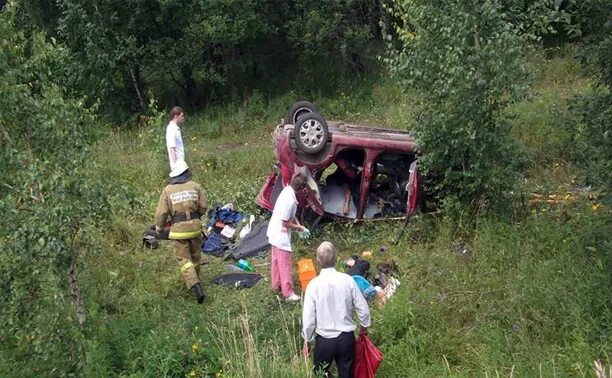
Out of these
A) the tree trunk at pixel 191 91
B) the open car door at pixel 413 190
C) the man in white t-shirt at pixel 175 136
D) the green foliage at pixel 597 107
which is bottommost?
the tree trunk at pixel 191 91

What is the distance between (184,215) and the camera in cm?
739

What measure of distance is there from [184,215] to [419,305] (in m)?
2.80

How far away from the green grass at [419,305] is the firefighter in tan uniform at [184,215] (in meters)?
0.30

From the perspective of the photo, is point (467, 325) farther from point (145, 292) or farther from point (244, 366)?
point (145, 292)

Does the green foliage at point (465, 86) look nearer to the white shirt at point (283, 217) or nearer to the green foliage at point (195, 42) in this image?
the white shirt at point (283, 217)

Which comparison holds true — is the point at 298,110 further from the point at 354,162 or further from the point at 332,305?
the point at 332,305

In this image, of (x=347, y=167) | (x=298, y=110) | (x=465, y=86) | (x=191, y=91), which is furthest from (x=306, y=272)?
(x=191, y=91)

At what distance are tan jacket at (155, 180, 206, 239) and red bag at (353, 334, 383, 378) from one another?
2739 mm

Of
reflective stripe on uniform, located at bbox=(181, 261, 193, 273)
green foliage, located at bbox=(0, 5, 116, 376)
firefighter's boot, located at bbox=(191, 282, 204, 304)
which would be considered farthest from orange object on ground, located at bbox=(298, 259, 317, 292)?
green foliage, located at bbox=(0, 5, 116, 376)

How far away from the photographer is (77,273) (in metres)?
6.00

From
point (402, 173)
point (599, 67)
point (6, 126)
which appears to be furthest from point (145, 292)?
point (599, 67)

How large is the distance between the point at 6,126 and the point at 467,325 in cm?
441

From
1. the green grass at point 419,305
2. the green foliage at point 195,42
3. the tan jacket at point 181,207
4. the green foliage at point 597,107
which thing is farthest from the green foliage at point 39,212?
the green foliage at point 195,42

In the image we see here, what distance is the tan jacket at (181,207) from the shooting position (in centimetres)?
737
